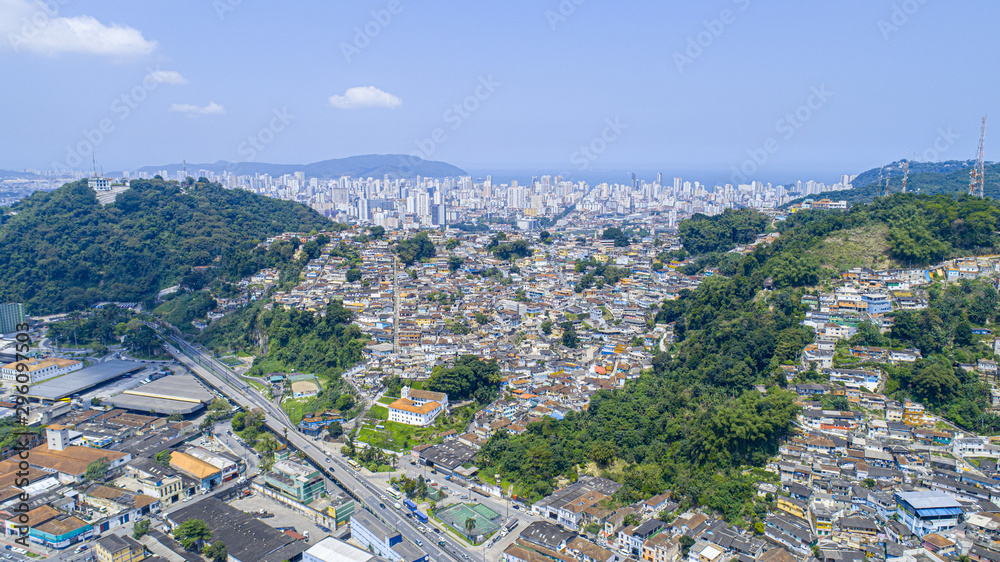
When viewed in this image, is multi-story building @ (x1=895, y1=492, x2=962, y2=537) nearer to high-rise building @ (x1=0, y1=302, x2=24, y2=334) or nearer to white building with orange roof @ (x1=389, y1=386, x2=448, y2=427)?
white building with orange roof @ (x1=389, y1=386, x2=448, y2=427)

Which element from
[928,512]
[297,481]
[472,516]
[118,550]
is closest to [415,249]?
[297,481]

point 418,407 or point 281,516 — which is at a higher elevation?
point 418,407

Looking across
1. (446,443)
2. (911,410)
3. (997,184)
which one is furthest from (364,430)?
(997,184)

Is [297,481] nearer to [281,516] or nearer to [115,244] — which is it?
[281,516]

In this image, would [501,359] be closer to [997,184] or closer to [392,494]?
[392,494]

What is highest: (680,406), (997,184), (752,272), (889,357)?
(997,184)

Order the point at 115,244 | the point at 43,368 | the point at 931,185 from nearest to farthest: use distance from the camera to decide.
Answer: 1. the point at 43,368
2. the point at 115,244
3. the point at 931,185

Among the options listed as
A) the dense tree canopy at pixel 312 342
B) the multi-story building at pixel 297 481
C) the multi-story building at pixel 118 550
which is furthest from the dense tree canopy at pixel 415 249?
the multi-story building at pixel 118 550
